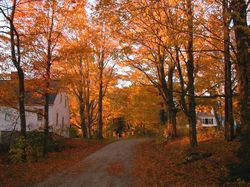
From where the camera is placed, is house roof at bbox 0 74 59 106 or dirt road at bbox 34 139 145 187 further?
house roof at bbox 0 74 59 106

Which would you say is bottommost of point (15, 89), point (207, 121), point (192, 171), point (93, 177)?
point (207, 121)

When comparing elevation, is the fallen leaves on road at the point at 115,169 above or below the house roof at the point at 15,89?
below

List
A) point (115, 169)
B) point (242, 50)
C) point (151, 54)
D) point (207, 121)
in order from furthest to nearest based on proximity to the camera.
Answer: point (207, 121) → point (151, 54) → point (115, 169) → point (242, 50)

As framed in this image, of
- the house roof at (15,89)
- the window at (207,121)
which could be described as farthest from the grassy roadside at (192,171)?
the window at (207,121)

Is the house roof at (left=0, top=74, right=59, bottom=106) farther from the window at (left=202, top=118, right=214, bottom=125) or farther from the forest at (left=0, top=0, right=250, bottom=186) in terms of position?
the window at (left=202, top=118, right=214, bottom=125)

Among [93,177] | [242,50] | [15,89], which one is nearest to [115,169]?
[93,177]

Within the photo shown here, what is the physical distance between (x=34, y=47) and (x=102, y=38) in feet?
41.3

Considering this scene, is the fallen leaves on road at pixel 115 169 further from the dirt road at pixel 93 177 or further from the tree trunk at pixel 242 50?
the tree trunk at pixel 242 50

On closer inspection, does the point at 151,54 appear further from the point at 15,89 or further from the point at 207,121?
the point at 207,121

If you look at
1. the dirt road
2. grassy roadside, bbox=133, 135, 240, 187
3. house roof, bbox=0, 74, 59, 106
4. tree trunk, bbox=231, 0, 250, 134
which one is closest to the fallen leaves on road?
the dirt road

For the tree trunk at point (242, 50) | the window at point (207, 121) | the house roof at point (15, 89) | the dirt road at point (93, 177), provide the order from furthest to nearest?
the window at point (207, 121) → the house roof at point (15, 89) → the dirt road at point (93, 177) → the tree trunk at point (242, 50)

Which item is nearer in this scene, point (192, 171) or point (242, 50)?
point (242, 50)

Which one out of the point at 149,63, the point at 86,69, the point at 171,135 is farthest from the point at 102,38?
the point at 171,135

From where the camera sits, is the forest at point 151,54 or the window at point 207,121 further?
the window at point 207,121
